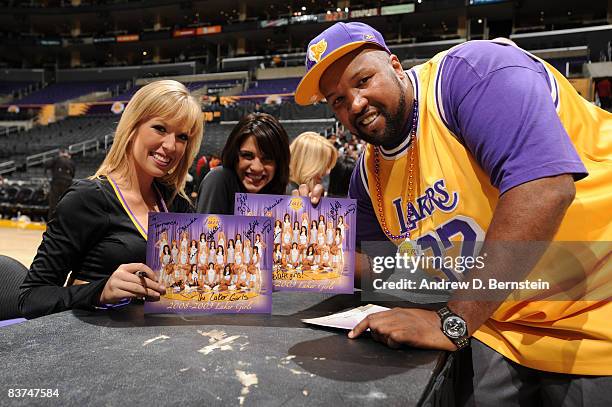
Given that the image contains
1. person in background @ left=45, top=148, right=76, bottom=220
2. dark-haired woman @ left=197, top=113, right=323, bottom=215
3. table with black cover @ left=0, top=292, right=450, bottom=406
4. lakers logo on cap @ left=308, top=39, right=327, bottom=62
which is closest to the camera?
table with black cover @ left=0, top=292, right=450, bottom=406

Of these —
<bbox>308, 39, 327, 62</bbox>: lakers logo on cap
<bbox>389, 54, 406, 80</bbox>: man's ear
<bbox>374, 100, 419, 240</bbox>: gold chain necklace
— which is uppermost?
<bbox>308, 39, 327, 62</bbox>: lakers logo on cap

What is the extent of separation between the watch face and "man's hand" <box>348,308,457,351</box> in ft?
0.04

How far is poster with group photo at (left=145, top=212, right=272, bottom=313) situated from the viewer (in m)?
0.96

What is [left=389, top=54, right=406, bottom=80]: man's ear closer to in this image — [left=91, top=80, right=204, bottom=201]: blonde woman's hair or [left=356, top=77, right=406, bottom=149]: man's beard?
[left=356, top=77, right=406, bottom=149]: man's beard

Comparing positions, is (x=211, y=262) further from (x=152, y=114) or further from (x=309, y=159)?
(x=309, y=159)

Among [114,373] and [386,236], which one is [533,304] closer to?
[386,236]

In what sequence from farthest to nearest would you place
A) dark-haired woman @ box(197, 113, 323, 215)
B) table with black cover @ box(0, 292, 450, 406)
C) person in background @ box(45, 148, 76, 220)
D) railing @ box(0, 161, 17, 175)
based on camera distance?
1. railing @ box(0, 161, 17, 175)
2. person in background @ box(45, 148, 76, 220)
3. dark-haired woman @ box(197, 113, 323, 215)
4. table with black cover @ box(0, 292, 450, 406)

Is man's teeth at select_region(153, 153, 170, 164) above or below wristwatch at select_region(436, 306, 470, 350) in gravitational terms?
above

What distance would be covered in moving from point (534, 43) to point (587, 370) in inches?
775

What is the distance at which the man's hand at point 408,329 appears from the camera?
0.77m

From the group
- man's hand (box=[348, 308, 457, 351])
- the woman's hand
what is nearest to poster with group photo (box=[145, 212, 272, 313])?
the woman's hand

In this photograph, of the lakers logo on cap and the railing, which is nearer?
the lakers logo on cap

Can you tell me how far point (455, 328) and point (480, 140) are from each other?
36 cm

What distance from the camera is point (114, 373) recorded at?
652 mm
